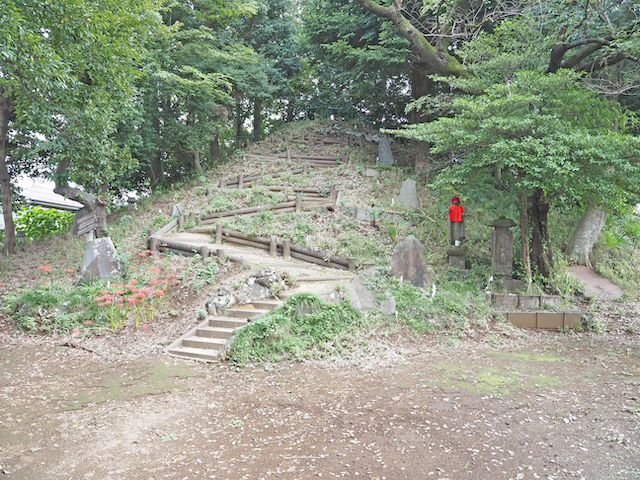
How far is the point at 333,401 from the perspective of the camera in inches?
192

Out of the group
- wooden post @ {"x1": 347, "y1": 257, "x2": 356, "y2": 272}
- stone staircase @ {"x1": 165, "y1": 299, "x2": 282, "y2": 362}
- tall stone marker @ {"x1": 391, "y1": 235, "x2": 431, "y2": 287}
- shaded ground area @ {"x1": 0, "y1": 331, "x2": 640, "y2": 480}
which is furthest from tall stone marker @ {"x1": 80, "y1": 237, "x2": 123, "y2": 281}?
tall stone marker @ {"x1": 391, "y1": 235, "x2": 431, "y2": 287}

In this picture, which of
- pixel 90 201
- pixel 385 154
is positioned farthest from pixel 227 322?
pixel 385 154

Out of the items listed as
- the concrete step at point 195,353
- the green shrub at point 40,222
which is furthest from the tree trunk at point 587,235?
the green shrub at point 40,222

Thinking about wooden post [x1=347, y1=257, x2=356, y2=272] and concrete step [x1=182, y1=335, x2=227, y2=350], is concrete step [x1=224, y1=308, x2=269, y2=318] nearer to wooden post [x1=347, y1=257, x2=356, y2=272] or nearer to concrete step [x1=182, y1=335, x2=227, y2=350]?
concrete step [x1=182, y1=335, x2=227, y2=350]

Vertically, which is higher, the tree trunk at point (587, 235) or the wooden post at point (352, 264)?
the tree trunk at point (587, 235)

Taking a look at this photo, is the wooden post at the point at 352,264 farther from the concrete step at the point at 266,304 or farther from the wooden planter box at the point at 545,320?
the wooden planter box at the point at 545,320

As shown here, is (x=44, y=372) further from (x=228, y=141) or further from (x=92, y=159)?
(x=228, y=141)

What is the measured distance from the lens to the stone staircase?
6355 millimetres

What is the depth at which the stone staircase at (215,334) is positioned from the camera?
6355 millimetres

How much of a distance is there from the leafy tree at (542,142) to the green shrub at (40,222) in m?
14.0

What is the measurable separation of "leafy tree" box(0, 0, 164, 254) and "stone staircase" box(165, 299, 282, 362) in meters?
4.56

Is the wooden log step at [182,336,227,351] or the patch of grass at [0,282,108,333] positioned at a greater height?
the patch of grass at [0,282,108,333]

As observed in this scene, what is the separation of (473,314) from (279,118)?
20215 millimetres

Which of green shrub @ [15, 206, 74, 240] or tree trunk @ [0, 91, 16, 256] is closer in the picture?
tree trunk @ [0, 91, 16, 256]
